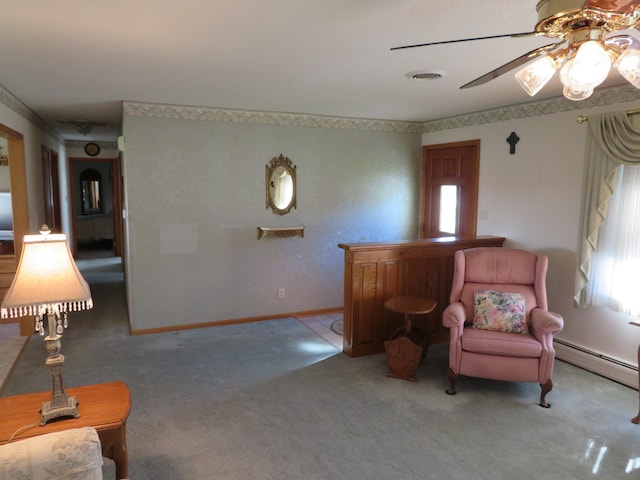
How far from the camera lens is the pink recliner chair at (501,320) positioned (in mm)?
Answer: 3100

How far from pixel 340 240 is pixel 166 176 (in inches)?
83.4

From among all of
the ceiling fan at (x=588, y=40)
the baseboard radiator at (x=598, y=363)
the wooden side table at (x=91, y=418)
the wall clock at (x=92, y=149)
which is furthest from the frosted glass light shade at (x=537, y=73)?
the wall clock at (x=92, y=149)

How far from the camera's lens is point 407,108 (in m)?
4.54

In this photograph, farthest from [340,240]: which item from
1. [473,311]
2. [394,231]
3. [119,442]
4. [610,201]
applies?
[119,442]

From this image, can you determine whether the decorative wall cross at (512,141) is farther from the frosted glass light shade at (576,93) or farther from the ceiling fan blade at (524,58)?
the frosted glass light shade at (576,93)

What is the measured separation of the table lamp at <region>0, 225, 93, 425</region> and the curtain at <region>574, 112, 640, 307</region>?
364cm

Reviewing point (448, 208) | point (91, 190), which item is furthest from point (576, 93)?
point (91, 190)

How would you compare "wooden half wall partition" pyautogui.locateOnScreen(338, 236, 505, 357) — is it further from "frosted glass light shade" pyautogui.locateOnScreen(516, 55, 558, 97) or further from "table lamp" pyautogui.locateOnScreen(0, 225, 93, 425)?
"table lamp" pyautogui.locateOnScreen(0, 225, 93, 425)

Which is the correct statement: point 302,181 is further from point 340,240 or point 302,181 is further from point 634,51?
point 634,51

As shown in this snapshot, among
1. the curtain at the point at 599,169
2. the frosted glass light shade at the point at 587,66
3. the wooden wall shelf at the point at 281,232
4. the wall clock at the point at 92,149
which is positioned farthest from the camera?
the wall clock at the point at 92,149

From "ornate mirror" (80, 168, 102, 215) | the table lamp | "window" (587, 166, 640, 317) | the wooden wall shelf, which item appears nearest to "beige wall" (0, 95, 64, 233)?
the wooden wall shelf

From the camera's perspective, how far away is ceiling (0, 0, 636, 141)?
2041 millimetres

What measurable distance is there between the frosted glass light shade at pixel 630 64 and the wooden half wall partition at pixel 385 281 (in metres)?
2.47

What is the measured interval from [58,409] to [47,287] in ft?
1.76
